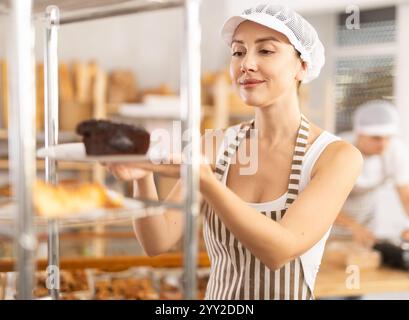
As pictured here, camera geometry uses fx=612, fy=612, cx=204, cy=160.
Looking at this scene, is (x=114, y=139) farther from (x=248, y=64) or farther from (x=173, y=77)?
(x=173, y=77)

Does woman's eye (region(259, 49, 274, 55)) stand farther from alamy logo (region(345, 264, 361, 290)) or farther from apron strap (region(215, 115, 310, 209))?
alamy logo (region(345, 264, 361, 290))

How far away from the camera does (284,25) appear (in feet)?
3.49

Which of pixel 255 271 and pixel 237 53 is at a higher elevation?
pixel 237 53

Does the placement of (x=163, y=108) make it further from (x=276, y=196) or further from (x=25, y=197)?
(x=25, y=197)

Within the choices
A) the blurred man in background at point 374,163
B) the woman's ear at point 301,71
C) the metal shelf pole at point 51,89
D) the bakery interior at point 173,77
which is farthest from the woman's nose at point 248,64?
the bakery interior at point 173,77

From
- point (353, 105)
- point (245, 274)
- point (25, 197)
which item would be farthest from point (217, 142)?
point (353, 105)

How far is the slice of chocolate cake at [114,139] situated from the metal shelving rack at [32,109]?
0.32 ft

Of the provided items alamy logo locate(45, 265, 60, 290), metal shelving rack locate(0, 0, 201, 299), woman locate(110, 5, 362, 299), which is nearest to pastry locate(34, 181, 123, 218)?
metal shelving rack locate(0, 0, 201, 299)

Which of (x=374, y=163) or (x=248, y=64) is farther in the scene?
(x=374, y=163)

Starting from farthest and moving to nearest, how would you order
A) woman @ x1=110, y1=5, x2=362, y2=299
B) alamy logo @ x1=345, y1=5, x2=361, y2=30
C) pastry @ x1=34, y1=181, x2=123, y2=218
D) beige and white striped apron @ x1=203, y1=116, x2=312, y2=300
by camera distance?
alamy logo @ x1=345, y1=5, x2=361, y2=30, beige and white striped apron @ x1=203, y1=116, x2=312, y2=300, woman @ x1=110, y1=5, x2=362, y2=299, pastry @ x1=34, y1=181, x2=123, y2=218

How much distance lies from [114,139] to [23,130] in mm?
194

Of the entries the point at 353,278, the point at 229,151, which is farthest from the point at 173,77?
the point at 229,151

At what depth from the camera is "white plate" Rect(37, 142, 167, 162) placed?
80 cm

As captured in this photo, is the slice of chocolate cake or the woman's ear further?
the woman's ear
